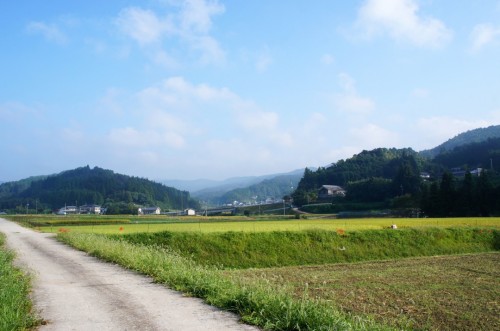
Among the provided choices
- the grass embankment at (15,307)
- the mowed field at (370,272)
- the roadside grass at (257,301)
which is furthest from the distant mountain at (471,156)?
the grass embankment at (15,307)

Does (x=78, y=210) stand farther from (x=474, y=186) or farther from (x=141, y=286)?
(x=141, y=286)

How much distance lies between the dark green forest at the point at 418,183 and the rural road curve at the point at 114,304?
208ft

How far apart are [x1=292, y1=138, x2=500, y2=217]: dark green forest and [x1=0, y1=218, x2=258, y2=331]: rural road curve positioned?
63451 mm

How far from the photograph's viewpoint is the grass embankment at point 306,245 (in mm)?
27016

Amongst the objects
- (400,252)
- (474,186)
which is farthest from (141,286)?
(474,186)

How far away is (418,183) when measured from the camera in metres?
96.9

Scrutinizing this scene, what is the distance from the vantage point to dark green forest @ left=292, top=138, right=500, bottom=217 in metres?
66.4

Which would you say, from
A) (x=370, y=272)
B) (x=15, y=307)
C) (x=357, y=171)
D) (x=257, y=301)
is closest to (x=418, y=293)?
(x=370, y=272)

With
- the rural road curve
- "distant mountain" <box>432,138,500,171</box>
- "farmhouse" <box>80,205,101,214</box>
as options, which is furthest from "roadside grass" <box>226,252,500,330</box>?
"farmhouse" <box>80,205,101,214</box>

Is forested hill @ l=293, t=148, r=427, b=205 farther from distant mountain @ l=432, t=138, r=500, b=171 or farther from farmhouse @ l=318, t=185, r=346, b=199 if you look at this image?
distant mountain @ l=432, t=138, r=500, b=171

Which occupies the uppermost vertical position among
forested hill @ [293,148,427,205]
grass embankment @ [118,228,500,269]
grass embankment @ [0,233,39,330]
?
forested hill @ [293,148,427,205]

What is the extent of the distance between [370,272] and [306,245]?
9.33 meters

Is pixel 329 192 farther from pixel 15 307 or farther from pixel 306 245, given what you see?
pixel 15 307

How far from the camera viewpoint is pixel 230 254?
27.2 m
